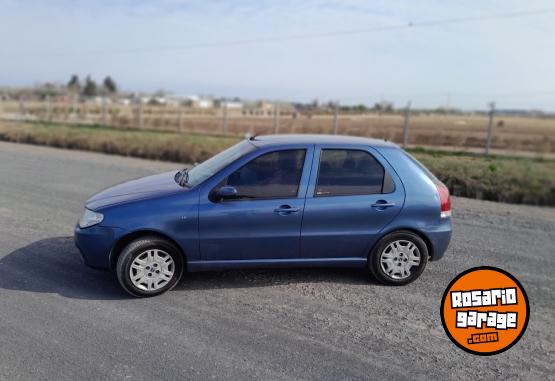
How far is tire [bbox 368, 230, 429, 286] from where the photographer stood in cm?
460

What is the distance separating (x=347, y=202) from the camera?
4.43 m

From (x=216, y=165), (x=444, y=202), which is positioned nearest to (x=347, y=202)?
(x=444, y=202)

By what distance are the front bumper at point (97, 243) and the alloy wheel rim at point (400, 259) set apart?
108 inches

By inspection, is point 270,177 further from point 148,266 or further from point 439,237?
point 439,237

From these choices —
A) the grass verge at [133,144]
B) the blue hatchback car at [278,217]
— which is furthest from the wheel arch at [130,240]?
the grass verge at [133,144]

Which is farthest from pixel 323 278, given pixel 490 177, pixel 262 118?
pixel 262 118

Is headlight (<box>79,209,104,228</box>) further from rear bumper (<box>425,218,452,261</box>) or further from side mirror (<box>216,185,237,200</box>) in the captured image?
rear bumper (<box>425,218,452,261</box>)

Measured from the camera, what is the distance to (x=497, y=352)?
11.3ft

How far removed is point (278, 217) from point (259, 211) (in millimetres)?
200

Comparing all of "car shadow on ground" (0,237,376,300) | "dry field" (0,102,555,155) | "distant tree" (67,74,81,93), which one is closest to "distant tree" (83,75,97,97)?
"distant tree" (67,74,81,93)

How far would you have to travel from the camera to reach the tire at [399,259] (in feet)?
15.1

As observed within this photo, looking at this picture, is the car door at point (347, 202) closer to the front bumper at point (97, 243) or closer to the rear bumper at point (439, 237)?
the rear bumper at point (439, 237)

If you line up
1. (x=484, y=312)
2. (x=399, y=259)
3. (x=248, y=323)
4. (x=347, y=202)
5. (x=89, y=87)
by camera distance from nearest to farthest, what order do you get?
(x=484, y=312), (x=248, y=323), (x=347, y=202), (x=399, y=259), (x=89, y=87)

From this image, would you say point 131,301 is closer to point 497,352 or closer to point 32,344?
point 32,344
